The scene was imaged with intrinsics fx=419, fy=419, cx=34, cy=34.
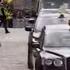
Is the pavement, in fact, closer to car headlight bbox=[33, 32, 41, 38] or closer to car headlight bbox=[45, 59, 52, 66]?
car headlight bbox=[33, 32, 41, 38]

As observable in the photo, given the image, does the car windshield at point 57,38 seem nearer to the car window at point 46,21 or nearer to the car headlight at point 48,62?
the car headlight at point 48,62

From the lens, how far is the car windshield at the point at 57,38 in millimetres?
8633

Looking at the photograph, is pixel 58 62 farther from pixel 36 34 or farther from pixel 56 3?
pixel 56 3

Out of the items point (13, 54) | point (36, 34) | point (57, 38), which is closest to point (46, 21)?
point (36, 34)

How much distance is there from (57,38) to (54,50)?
538 mm

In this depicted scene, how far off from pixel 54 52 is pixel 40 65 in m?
0.39

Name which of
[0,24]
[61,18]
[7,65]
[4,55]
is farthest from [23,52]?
[0,24]

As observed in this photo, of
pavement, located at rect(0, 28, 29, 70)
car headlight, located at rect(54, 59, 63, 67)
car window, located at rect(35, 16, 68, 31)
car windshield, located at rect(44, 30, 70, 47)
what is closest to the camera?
car headlight, located at rect(54, 59, 63, 67)

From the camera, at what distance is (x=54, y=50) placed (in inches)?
328

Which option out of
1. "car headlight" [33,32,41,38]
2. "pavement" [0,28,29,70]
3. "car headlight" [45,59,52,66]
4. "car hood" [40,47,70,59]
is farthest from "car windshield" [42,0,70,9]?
"car headlight" [45,59,52,66]

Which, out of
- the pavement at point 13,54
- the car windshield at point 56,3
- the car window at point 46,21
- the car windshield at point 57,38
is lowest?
the pavement at point 13,54

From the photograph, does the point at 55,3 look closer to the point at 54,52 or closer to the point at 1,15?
the point at 1,15

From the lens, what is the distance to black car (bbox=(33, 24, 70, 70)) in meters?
7.78

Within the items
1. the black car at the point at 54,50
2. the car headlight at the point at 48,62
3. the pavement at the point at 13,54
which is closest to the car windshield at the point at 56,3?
the pavement at the point at 13,54
